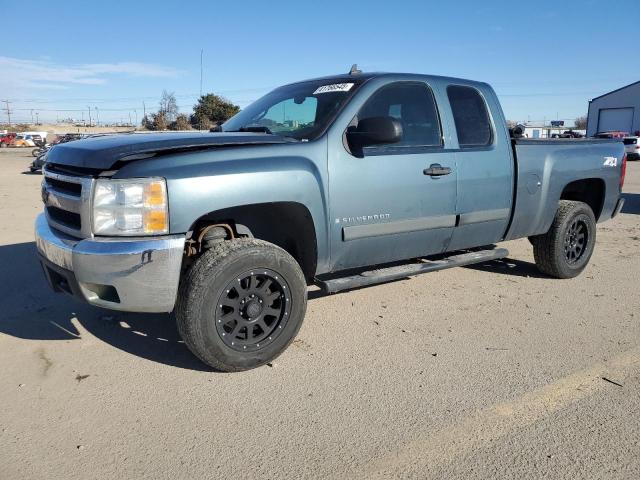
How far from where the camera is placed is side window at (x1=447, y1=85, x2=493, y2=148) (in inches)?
177

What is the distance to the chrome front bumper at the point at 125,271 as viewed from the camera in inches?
117

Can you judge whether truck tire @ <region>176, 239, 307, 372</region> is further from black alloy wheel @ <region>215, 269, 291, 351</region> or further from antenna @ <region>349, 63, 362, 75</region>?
antenna @ <region>349, 63, 362, 75</region>

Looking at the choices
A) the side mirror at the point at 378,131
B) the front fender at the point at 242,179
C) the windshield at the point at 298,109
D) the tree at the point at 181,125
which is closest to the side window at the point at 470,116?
the windshield at the point at 298,109

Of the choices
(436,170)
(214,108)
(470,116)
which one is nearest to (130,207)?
(436,170)

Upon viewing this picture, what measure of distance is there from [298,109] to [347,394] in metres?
2.28

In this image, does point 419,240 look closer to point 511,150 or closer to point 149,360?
point 511,150

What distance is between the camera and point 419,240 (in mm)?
4230

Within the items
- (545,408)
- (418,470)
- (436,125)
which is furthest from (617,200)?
(418,470)

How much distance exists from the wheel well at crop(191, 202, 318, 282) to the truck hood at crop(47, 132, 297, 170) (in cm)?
43

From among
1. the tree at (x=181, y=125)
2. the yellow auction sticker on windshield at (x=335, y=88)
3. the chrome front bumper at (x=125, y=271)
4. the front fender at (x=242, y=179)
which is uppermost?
the tree at (x=181, y=125)

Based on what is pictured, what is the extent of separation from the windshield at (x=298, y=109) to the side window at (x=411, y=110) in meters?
0.24

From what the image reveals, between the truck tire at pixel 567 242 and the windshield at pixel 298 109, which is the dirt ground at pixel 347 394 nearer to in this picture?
the truck tire at pixel 567 242

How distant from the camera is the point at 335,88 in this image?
4117 mm

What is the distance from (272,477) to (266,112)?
10.0ft
